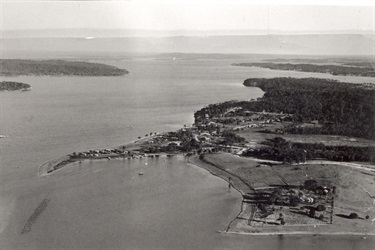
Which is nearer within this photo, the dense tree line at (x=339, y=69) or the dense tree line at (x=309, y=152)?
the dense tree line at (x=309, y=152)

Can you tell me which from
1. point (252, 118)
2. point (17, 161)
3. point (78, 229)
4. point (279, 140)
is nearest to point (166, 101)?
point (252, 118)

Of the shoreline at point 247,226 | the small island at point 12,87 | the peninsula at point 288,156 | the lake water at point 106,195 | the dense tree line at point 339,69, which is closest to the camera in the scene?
the lake water at point 106,195

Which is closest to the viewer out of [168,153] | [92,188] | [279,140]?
[92,188]

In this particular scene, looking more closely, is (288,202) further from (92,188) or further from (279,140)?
(279,140)

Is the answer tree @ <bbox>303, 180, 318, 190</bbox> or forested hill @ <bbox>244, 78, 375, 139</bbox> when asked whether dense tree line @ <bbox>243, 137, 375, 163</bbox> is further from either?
forested hill @ <bbox>244, 78, 375, 139</bbox>

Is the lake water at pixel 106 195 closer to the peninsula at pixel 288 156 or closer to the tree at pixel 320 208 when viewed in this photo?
the peninsula at pixel 288 156

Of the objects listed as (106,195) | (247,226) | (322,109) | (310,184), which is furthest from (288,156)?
(322,109)

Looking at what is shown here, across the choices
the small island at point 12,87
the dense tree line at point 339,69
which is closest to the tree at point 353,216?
the small island at point 12,87
